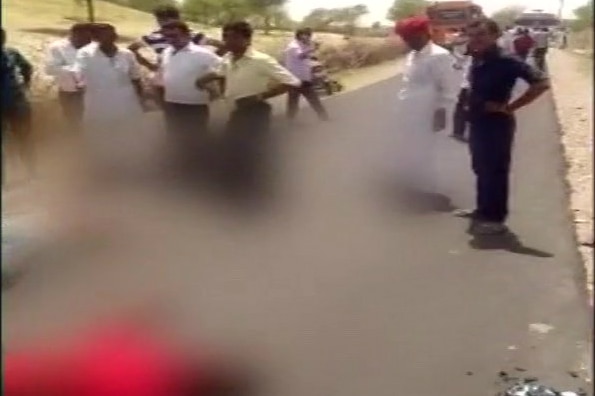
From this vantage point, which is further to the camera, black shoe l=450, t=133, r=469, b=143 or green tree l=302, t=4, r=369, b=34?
black shoe l=450, t=133, r=469, b=143

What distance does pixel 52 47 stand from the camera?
290 centimetres

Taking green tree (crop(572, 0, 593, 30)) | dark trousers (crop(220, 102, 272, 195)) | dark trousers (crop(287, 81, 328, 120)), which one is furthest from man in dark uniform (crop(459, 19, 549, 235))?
green tree (crop(572, 0, 593, 30))

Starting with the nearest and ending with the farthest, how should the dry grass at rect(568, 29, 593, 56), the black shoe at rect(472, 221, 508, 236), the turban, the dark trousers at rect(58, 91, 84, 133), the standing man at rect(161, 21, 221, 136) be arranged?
the dry grass at rect(568, 29, 593, 56) < the dark trousers at rect(58, 91, 84, 133) < the standing man at rect(161, 21, 221, 136) < the turban < the black shoe at rect(472, 221, 508, 236)

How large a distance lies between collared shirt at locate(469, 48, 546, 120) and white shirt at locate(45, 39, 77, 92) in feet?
4.21

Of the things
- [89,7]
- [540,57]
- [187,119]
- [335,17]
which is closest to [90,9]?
[89,7]

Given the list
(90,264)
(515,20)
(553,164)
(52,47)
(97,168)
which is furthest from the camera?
(553,164)

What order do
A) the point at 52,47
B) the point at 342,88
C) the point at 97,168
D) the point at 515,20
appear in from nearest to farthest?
the point at 97,168 → the point at 515,20 → the point at 52,47 → the point at 342,88

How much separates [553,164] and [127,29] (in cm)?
229

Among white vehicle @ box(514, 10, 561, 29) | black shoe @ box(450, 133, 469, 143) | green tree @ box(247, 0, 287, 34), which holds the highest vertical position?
green tree @ box(247, 0, 287, 34)

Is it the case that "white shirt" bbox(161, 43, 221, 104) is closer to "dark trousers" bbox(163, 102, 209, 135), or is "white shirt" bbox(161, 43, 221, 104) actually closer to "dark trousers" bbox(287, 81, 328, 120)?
"dark trousers" bbox(163, 102, 209, 135)

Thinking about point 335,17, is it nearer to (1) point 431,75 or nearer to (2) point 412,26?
(2) point 412,26

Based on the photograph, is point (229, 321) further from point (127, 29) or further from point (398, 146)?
point (398, 146)

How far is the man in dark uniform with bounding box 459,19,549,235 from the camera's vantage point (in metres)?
3.45

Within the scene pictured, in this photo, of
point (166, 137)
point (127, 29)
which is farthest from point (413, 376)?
point (127, 29)
